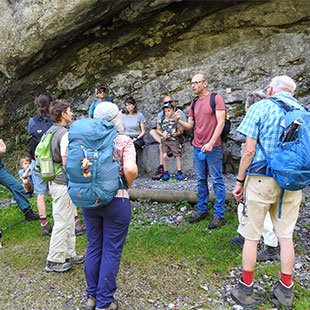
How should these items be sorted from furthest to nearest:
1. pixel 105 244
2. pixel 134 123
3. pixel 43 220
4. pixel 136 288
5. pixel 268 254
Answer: pixel 134 123 < pixel 43 220 < pixel 268 254 < pixel 136 288 < pixel 105 244

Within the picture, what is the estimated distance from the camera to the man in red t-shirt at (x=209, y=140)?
6.39m

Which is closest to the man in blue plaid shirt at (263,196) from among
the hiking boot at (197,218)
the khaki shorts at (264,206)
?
the khaki shorts at (264,206)

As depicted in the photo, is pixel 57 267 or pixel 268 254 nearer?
pixel 57 267

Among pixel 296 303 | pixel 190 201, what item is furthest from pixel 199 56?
pixel 296 303

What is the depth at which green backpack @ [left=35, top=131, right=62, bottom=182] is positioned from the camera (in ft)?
17.3

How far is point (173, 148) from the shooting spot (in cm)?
999

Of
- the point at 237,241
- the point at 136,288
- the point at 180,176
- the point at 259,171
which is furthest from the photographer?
the point at 180,176

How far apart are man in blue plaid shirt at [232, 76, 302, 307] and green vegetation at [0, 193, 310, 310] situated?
0.27 m

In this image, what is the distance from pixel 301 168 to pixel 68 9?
7701 millimetres

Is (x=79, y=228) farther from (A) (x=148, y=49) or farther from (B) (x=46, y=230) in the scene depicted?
(A) (x=148, y=49)

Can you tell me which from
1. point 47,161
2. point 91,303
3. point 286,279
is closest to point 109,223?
point 91,303

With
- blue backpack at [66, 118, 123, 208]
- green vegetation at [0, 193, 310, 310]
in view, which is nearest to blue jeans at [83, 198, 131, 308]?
blue backpack at [66, 118, 123, 208]

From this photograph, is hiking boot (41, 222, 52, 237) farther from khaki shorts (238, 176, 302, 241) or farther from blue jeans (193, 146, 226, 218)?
khaki shorts (238, 176, 302, 241)

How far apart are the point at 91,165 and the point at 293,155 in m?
2.19
